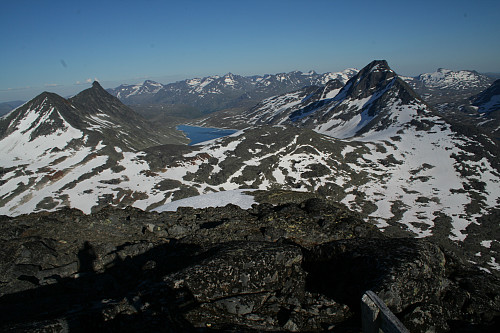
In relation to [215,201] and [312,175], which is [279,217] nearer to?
[215,201]

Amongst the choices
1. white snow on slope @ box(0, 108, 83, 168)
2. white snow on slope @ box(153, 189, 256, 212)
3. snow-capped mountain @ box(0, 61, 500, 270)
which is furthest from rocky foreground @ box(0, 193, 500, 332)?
white snow on slope @ box(0, 108, 83, 168)

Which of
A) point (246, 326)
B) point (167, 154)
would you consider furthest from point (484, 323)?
point (167, 154)

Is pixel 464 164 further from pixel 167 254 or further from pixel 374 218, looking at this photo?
pixel 167 254

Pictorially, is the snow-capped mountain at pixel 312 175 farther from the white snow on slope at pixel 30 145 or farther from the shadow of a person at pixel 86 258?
the shadow of a person at pixel 86 258

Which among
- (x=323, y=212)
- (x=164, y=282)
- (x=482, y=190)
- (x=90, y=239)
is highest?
(x=164, y=282)

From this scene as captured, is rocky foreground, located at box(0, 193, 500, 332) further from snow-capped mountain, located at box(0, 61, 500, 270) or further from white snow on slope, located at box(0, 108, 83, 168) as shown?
white snow on slope, located at box(0, 108, 83, 168)

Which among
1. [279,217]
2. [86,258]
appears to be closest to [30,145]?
[86,258]

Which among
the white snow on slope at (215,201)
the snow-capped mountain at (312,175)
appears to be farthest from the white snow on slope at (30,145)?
the white snow on slope at (215,201)
